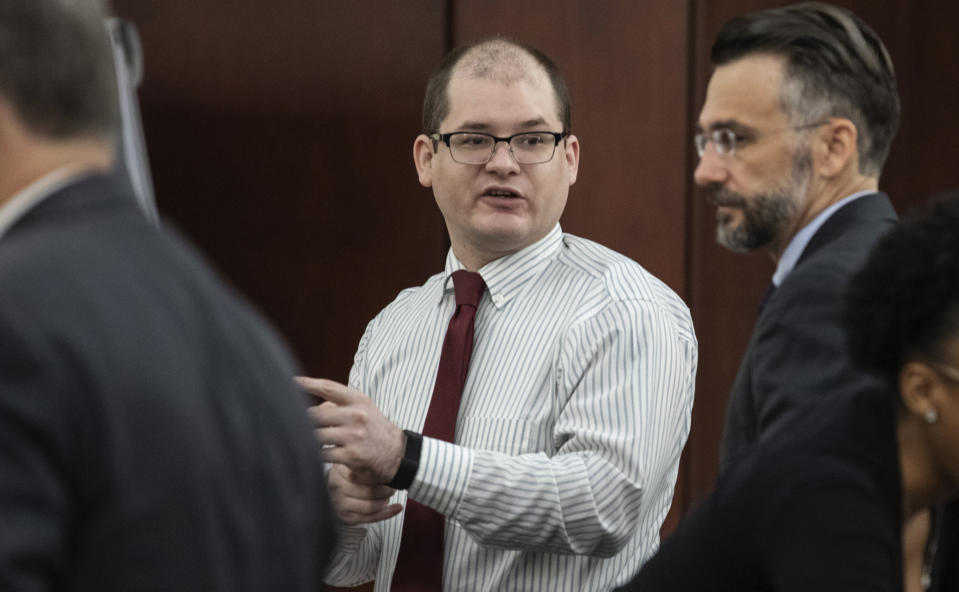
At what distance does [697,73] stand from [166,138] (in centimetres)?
132

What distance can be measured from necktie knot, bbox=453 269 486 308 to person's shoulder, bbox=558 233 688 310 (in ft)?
0.48

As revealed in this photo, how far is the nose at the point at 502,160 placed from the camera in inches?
82.7

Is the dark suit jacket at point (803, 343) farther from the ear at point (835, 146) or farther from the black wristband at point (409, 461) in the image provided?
the black wristband at point (409, 461)

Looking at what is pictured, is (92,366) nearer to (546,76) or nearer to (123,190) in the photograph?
(123,190)

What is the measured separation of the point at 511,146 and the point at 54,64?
1356 mm

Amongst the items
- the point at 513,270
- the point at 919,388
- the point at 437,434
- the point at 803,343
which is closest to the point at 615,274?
the point at 513,270

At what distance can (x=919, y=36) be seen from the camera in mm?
3443

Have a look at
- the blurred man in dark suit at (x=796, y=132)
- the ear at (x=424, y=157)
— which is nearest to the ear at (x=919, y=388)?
the blurred man in dark suit at (x=796, y=132)

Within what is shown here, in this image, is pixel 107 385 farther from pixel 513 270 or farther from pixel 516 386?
pixel 513 270

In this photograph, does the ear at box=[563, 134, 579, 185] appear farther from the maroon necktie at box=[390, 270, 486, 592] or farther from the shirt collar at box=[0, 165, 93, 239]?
the shirt collar at box=[0, 165, 93, 239]

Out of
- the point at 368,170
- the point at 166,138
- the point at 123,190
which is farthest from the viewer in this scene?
the point at 368,170

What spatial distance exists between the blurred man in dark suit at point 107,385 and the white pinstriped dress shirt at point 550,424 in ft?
3.08

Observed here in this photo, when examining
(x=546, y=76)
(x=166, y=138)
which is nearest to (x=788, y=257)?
(x=546, y=76)

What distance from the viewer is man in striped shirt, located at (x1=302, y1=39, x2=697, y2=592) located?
5.96 ft
